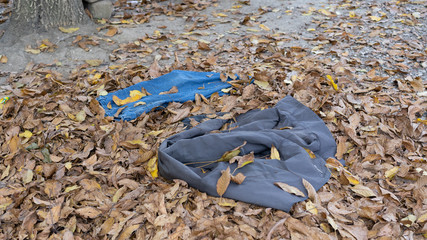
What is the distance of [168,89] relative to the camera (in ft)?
11.4

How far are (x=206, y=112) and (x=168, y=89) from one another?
1.80ft

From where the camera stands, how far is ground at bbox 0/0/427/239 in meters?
2.16

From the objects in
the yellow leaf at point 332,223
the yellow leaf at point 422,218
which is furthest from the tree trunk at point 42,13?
the yellow leaf at point 422,218

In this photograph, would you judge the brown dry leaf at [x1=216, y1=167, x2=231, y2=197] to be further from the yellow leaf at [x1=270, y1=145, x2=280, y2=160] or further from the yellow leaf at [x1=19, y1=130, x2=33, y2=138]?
the yellow leaf at [x1=19, y1=130, x2=33, y2=138]

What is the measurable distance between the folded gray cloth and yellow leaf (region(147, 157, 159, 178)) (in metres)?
0.09

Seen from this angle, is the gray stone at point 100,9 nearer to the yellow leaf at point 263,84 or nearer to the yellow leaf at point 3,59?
the yellow leaf at point 3,59

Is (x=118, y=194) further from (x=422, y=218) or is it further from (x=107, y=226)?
(x=422, y=218)

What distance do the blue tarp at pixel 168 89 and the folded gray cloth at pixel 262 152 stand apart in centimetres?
56

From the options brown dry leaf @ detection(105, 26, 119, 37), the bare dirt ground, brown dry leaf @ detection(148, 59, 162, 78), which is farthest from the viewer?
brown dry leaf @ detection(105, 26, 119, 37)

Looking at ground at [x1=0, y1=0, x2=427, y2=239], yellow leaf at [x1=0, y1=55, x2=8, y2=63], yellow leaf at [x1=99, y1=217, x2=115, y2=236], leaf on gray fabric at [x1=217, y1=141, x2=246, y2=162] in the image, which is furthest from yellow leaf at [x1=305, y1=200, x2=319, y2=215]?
yellow leaf at [x1=0, y1=55, x2=8, y2=63]

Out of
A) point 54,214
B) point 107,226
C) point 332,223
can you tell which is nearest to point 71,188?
point 54,214

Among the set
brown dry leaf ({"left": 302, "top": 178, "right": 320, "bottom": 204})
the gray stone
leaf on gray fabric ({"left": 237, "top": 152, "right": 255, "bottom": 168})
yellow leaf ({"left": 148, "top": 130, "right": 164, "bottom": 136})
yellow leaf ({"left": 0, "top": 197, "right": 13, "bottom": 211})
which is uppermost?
the gray stone

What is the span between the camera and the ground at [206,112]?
216 centimetres

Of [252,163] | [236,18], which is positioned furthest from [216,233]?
[236,18]
